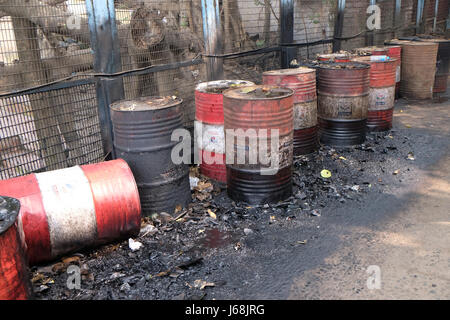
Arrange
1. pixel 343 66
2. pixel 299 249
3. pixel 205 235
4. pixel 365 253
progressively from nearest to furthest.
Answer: pixel 365 253 → pixel 299 249 → pixel 205 235 → pixel 343 66

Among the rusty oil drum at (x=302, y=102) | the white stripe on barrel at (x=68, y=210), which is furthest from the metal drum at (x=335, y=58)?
the white stripe on barrel at (x=68, y=210)

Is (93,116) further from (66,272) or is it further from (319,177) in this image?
(319,177)

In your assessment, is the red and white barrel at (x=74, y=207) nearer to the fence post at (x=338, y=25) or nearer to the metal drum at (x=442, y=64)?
the fence post at (x=338, y=25)

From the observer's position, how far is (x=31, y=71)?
174 inches

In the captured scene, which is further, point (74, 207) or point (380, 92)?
point (380, 92)

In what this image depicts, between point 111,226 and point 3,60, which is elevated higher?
point 3,60

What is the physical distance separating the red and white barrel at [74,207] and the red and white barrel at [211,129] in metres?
1.49

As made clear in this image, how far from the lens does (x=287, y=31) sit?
24.5 ft

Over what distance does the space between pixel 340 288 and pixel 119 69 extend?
140 inches

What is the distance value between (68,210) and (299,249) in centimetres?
212

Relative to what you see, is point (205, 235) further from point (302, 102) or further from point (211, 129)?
point (302, 102)

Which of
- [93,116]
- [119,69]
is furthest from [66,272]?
[119,69]

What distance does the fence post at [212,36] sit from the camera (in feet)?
19.6

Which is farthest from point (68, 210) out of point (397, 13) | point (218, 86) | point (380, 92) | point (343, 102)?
point (397, 13)
